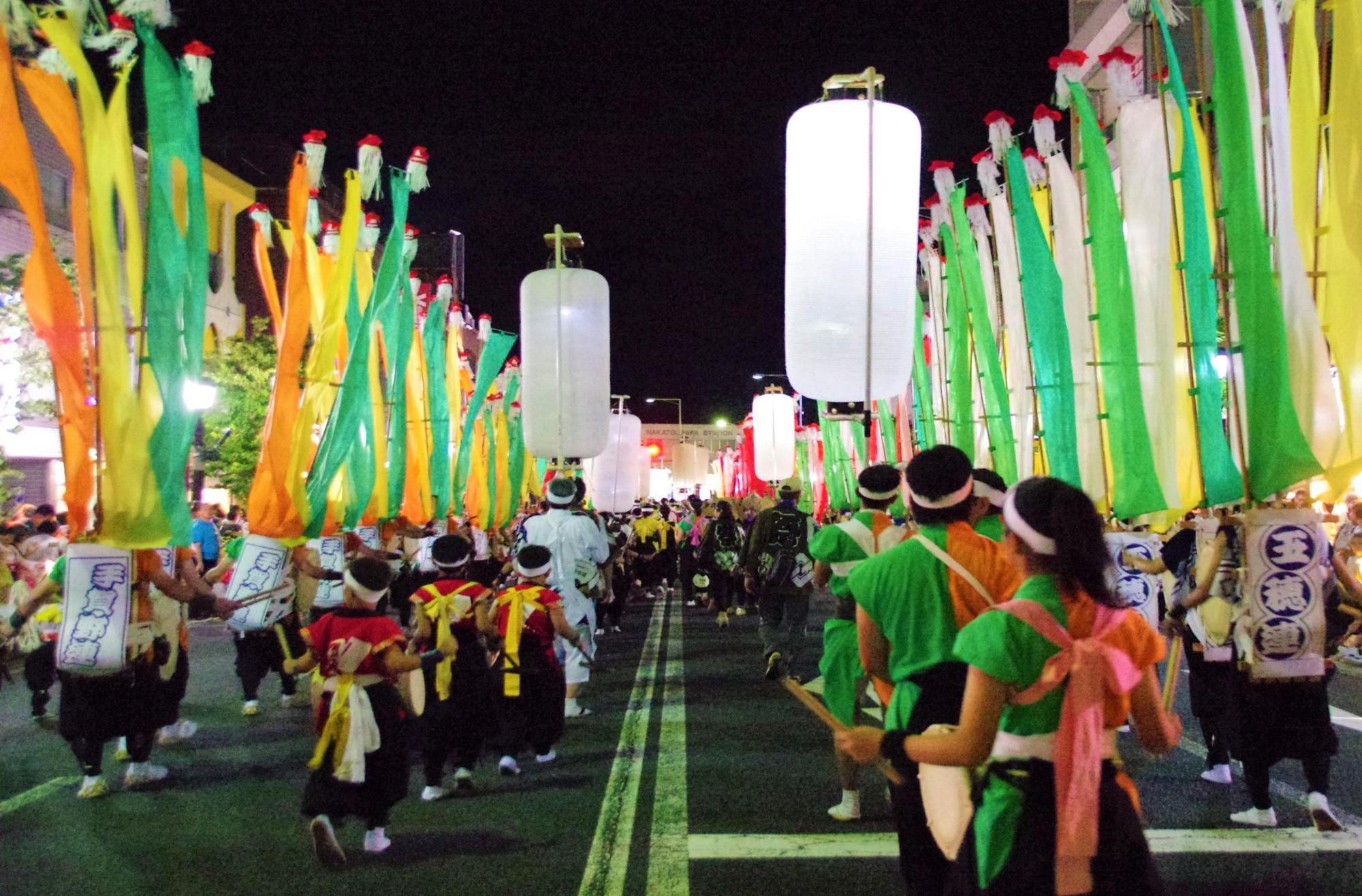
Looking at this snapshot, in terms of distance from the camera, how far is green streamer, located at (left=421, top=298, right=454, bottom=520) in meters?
14.6

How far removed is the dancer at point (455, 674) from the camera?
6.58m

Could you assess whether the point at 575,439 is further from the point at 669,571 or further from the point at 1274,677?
the point at 669,571

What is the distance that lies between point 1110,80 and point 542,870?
21.1ft

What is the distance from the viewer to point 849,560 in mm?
5328

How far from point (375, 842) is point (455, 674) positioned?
4.81ft

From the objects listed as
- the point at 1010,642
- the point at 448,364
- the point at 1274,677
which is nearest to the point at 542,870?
the point at 1010,642

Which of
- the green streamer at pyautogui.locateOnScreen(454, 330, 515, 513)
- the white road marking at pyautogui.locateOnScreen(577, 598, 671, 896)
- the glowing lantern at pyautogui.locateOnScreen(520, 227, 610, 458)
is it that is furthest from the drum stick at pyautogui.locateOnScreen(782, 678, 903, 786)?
the green streamer at pyautogui.locateOnScreen(454, 330, 515, 513)

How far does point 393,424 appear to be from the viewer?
12922 millimetres

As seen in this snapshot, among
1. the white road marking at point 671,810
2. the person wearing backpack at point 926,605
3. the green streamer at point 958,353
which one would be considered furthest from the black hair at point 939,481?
the green streamer at point 958,353

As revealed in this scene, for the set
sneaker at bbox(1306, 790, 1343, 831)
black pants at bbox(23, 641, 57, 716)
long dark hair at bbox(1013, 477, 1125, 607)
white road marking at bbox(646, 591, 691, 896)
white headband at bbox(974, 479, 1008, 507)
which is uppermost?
white headband at bbox(974, 479, 1008, 507)

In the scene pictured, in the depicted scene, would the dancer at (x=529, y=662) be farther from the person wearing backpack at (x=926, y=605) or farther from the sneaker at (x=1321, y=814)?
the sneaker at (x=1321, y=814)

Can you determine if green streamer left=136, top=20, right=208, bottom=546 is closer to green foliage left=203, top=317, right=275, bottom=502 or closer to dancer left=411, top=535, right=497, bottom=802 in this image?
dancer left=411, top=535, right=497, bottom=802

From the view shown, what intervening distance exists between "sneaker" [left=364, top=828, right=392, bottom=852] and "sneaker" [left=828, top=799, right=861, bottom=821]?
7.63 feet

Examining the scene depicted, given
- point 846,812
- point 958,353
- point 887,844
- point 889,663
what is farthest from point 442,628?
point 958,353
